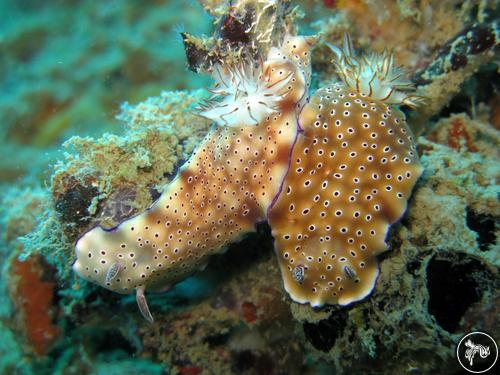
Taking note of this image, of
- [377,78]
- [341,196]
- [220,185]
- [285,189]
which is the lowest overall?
[341,196]

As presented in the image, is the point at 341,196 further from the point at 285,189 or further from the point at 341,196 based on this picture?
→ the point at 285,189

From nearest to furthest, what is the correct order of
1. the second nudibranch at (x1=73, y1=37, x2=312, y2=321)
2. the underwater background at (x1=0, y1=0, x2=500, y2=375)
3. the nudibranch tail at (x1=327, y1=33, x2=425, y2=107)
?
the second nudibranch at (x1=73, y1=37, x2=312, y2=321) → the underwater background at (x1=0, y1=0, x2=500, y2=375) → the nudibranch tail at (x1=327, y1=33, x2=425, y2=107)

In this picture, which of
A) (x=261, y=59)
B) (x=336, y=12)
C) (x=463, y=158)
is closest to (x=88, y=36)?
(x=336, y=12)

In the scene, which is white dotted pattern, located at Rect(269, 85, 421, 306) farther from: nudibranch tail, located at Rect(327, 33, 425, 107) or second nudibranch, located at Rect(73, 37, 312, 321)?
nudibranch tail, located at Rect(327, 33, 425, 107)

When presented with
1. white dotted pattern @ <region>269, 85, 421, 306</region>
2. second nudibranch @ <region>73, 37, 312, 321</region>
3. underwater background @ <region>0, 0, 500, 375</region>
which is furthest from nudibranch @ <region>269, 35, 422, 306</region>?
underwater background @ <region>0, 0, 500, 375</region>

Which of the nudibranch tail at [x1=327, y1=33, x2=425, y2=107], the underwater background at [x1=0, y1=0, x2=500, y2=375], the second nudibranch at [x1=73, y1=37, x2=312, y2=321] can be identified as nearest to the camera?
the second nudibranch at [x1=73, y1=37, x2=312, y2=321]

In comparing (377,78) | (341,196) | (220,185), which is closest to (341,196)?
(341,196)

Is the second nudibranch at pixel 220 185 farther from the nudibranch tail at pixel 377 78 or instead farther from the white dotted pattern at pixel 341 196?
the nudibranch tail at pixel 377 78
